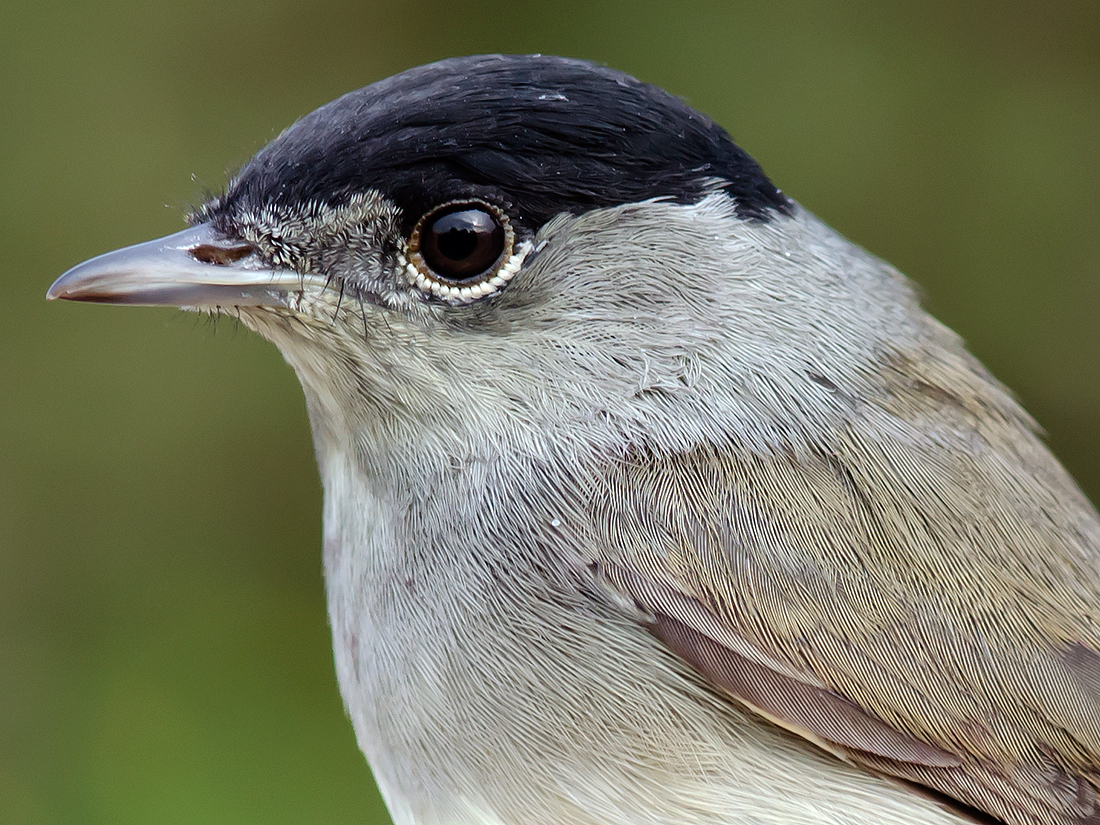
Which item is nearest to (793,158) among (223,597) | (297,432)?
(297,432)

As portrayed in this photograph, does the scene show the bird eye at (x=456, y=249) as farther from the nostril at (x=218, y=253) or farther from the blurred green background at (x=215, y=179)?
the blurred green background at (x=215, y=179)

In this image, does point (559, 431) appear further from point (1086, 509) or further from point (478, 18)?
point (478, 18)

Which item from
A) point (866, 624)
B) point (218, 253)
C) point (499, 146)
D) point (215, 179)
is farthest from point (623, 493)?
point (215, 179)

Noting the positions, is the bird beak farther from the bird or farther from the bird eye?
the bird eye

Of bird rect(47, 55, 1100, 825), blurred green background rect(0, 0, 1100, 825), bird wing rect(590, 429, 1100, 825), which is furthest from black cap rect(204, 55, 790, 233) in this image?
blurred green background rect(0, 0, 1100, 825)

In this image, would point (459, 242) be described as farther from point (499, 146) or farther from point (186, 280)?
point (186, 280)

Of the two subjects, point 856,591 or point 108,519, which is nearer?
point 856,591

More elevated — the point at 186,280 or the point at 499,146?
the point at 499,146
